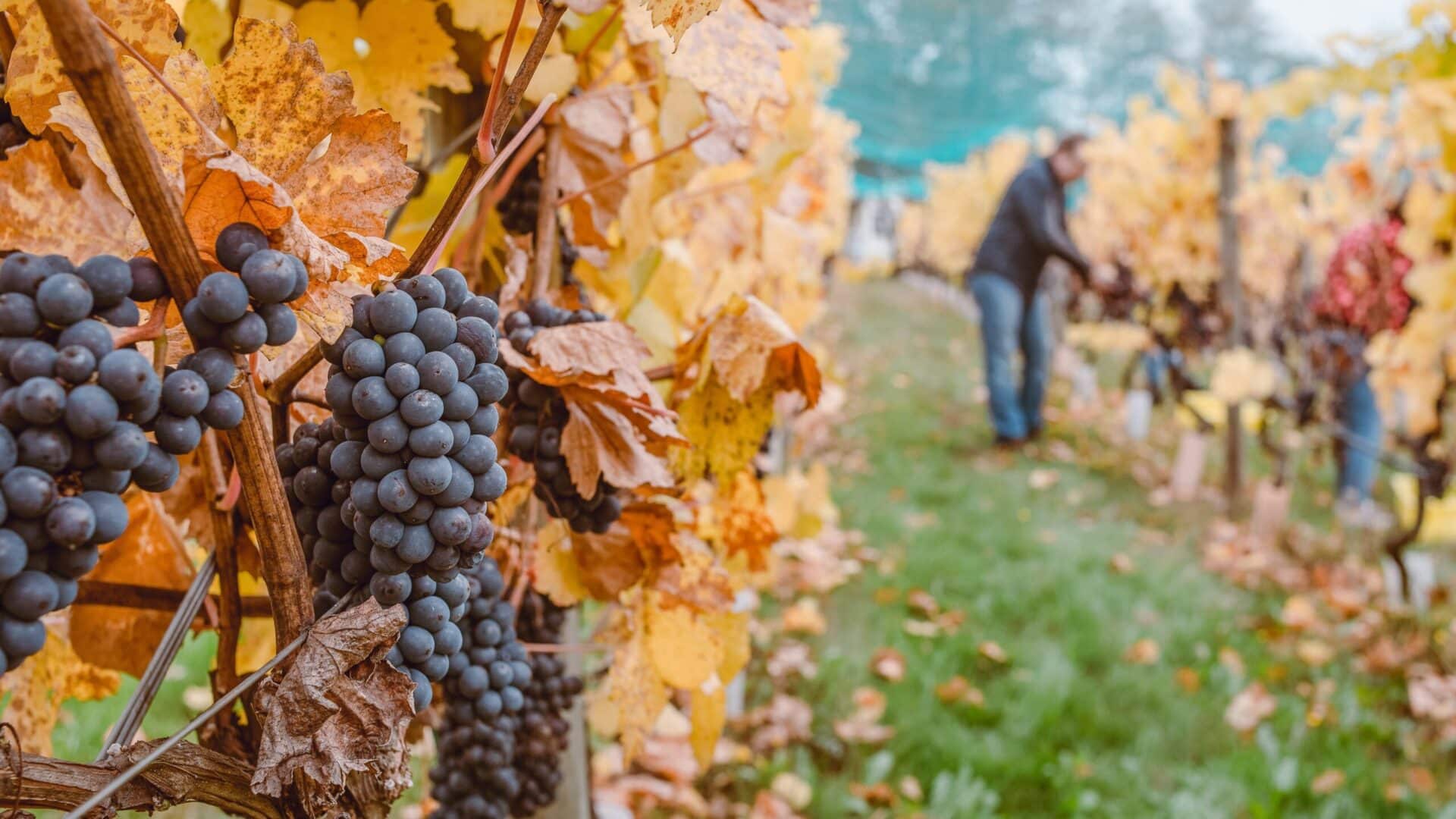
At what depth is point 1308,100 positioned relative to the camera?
376 centimetres

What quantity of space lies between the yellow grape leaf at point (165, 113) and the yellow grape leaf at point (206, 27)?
47cm

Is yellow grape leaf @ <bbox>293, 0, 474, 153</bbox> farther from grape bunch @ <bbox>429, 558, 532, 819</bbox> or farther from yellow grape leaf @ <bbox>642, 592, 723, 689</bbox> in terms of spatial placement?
yellow grape leaf @ <bbox>642, 592, 723, 689</bbox>

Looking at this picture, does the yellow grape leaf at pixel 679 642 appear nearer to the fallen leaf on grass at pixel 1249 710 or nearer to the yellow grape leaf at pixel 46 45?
the yellow grape leaf at pixel 46 45

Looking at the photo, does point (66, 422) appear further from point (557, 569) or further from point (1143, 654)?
point (1143, 654)

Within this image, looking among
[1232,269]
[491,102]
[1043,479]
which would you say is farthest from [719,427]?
[1232,269]

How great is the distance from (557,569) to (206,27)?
0.66 meters

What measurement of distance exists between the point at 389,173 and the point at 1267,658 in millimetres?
3504

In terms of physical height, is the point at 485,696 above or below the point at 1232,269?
below

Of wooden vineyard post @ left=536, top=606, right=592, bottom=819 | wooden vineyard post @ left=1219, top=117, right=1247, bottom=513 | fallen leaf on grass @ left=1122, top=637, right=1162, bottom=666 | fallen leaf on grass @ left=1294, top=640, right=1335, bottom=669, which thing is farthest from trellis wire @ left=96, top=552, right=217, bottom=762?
wooden vineyard post @ left=1219, top=117, right=1247, bottom=513

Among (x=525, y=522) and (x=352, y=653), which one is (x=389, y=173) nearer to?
(x=352, y=653)

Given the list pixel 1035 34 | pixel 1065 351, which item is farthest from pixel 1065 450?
pixel 1035 34

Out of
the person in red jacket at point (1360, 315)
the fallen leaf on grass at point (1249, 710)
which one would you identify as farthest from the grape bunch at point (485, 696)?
the person in red jacket at point (1360, 315)

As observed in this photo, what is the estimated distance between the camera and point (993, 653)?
304 centimetres

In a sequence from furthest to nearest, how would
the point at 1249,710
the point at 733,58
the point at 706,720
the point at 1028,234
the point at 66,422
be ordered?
the point at 1028,234, the point at 1249,710, the point at 706,720, the point at 733,58, the point at 66,422
